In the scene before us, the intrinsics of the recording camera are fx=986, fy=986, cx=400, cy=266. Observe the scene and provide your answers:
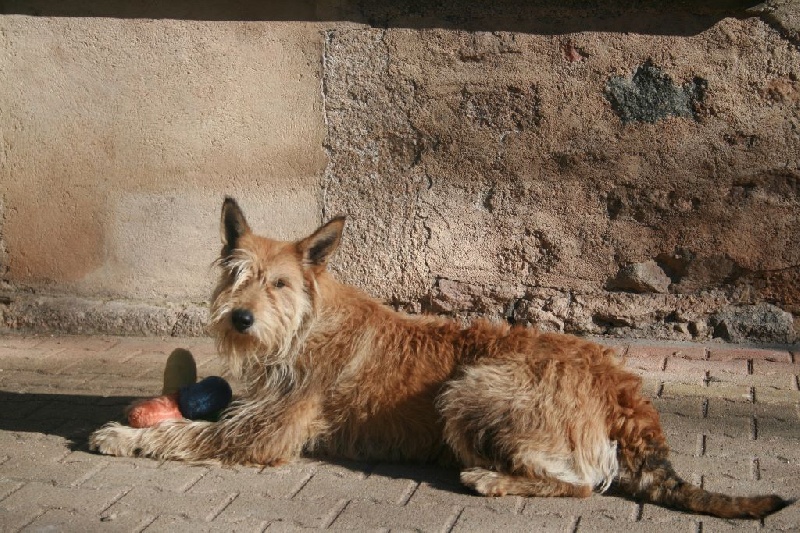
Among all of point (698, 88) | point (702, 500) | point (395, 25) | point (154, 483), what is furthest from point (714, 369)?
point (154, 483)

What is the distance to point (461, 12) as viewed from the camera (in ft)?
24.1

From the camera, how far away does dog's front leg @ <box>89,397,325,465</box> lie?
531cm

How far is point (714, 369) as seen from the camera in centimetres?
694

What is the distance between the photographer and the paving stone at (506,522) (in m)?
4.53

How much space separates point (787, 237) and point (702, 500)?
3351 mm

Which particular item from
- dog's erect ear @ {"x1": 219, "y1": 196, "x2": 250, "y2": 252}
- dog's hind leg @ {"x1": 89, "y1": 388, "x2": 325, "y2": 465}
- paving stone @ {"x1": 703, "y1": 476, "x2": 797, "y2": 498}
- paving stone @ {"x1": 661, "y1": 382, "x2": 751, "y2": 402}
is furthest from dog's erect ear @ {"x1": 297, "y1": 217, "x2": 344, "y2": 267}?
paving stone @ {"x1": 661, "y1": 382, "x2": 751, "y2": 402}

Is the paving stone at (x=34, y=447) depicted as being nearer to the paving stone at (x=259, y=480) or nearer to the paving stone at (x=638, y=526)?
the paving stone at (x=259, y=480)

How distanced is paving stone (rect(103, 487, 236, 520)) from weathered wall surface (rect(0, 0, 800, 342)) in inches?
120

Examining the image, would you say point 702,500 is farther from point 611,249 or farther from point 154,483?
point 611,249

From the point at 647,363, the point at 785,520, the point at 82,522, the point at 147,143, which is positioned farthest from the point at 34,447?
the point at 647,363

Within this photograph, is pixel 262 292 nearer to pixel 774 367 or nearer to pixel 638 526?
pixel 638 526

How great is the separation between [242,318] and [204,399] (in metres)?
0.75

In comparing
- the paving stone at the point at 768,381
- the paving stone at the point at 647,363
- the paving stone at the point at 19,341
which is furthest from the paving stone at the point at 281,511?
the paving stone at the point at 19,341

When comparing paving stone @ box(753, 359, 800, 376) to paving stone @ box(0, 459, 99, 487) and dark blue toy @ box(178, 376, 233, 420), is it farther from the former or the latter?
paving stone @ box(0, 459, 99, 487)
